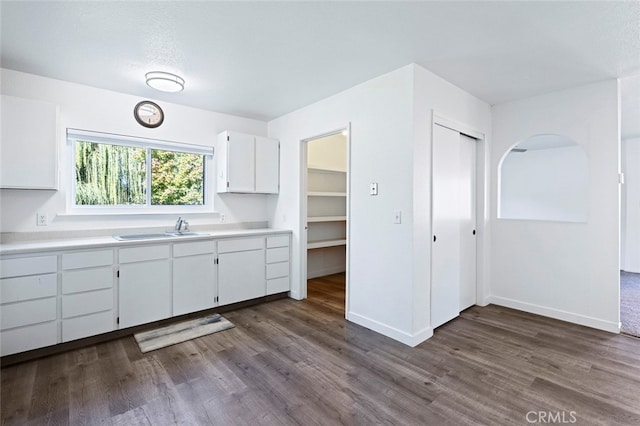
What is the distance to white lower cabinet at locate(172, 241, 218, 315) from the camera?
3.20m

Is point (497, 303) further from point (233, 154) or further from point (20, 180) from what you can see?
point (20, 180)

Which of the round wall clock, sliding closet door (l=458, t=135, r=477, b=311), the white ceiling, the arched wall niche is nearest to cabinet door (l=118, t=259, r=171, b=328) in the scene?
the round wall clock

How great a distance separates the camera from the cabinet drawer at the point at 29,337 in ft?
7.72

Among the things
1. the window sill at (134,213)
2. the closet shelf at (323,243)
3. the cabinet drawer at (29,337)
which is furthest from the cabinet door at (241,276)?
the cabinet drawer at (29,337)

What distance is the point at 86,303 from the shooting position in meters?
2.68

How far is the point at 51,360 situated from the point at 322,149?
13.6 feet

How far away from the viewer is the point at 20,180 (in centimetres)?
266

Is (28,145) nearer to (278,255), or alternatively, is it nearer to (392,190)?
(278,255)

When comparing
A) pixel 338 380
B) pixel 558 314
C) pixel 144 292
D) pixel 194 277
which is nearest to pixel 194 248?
pixel 194 277

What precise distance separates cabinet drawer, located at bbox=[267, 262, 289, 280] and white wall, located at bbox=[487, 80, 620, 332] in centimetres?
261

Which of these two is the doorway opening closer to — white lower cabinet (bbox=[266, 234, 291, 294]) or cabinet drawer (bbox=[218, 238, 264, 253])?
white lower cabinet (bbox=[266, 234, 291, 294])

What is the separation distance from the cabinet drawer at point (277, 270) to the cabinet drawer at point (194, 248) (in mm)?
793

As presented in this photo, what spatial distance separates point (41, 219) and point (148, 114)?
4.96 ft

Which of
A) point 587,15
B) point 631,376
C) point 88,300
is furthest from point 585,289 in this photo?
point 88,300
